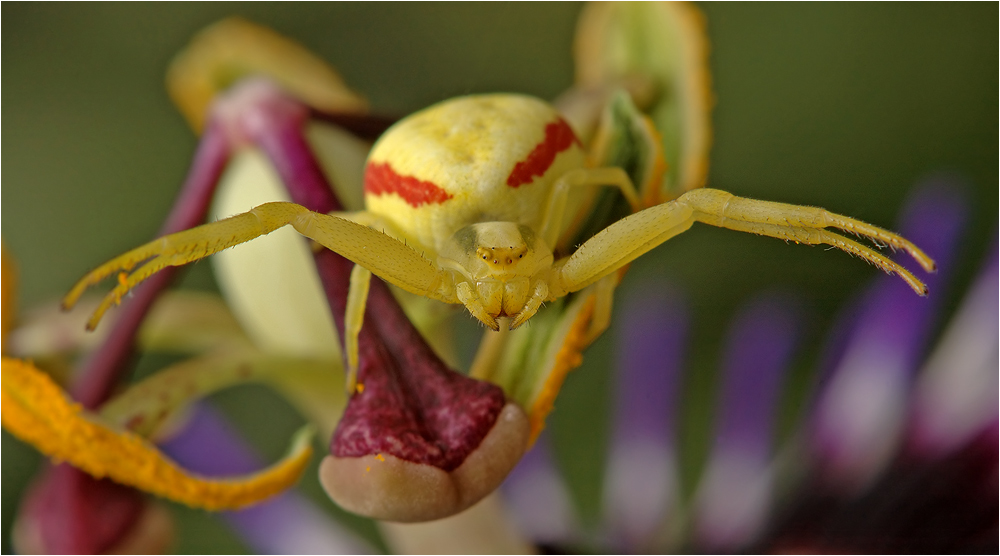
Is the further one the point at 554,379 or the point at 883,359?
the point at 883,359

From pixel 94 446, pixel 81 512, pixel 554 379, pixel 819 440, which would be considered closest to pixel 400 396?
pixel 554 379

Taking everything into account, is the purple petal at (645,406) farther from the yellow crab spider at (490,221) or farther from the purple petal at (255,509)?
the yellow crab spider at (490,221)

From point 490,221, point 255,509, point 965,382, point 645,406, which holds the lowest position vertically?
point 255,509

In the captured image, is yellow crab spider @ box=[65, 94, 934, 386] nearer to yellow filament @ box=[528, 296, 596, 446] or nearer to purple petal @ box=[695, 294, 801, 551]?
yellow filament @ box=[528, 296, 596, 446]

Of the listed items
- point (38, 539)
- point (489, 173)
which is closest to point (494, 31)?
point (489, 173)

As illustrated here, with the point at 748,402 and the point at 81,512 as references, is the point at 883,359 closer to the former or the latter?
the point at 748,402

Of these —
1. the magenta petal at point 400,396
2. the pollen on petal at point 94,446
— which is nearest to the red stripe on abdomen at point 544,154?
the magenta petal at point 400,396

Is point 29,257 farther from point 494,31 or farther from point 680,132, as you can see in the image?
point 680,132
